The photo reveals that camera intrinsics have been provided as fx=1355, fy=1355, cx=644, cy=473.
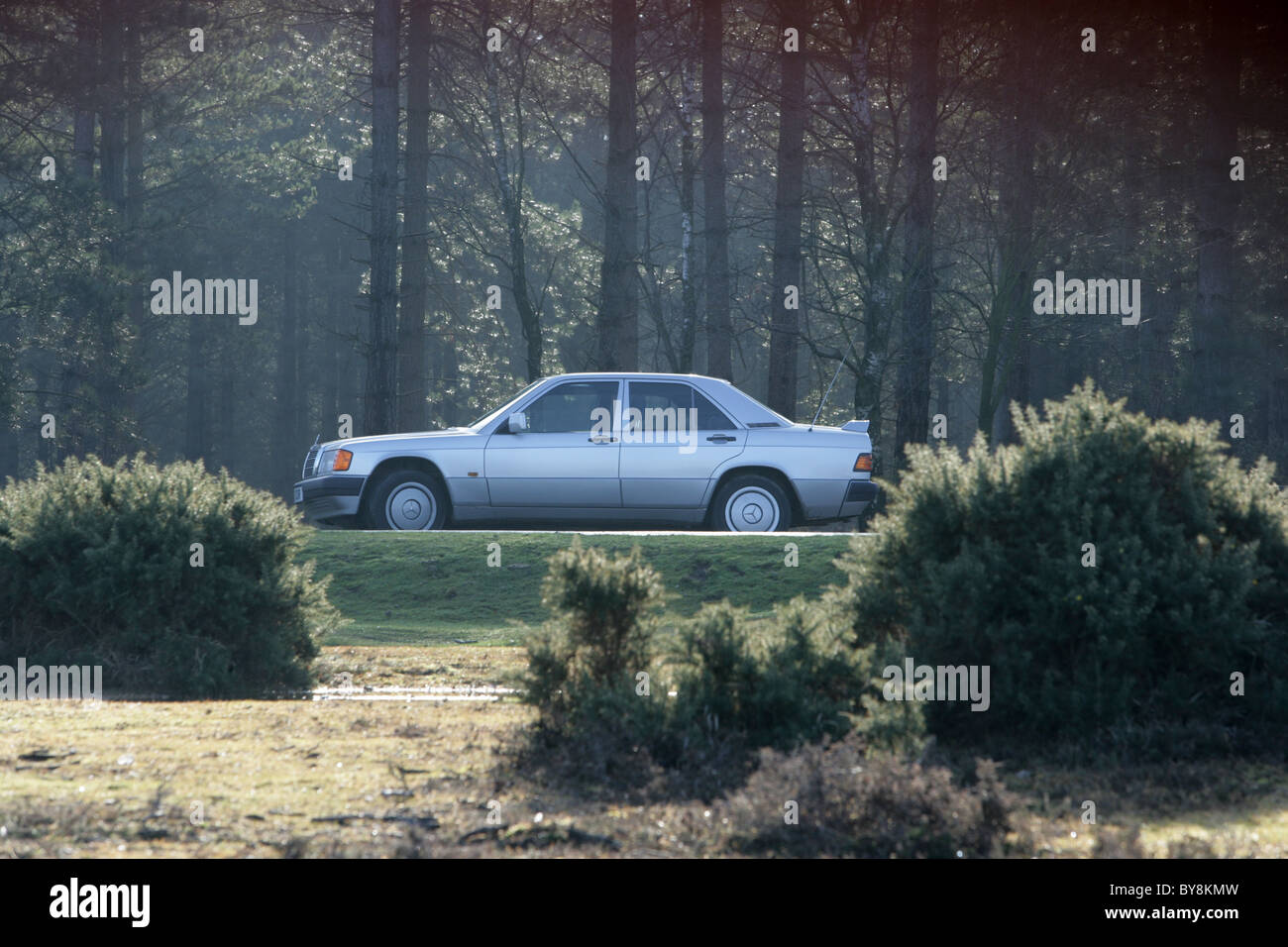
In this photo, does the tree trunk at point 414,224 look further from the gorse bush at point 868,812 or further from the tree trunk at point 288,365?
the tree trunk at point 288,365

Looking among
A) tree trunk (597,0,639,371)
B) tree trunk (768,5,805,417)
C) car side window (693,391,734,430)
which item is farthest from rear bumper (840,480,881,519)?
tree trunk (597,0,639,371)

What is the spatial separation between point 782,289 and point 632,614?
16048mm

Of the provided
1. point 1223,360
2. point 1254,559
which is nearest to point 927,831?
point 1254,559

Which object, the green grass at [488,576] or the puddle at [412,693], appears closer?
the puddle at [412,693]

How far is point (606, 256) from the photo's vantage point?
22109 millimetres

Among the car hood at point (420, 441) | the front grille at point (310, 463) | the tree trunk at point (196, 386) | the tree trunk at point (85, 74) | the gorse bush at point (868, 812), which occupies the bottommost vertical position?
the gorse bush at point (868, 812)

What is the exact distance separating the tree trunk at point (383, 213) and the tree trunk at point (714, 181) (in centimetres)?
534

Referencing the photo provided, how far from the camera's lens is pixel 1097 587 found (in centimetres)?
632

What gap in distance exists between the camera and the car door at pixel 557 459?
1416 centimetres

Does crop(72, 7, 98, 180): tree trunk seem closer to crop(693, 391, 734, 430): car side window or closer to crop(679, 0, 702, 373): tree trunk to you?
crop(679, 0, 702, 373): tree trunk

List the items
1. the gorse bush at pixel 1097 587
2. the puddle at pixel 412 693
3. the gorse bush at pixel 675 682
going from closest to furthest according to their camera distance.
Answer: the gorse bush at pixel 675 682, the gorse bush at pixel 1097 587, the puddle at pixel 412 693

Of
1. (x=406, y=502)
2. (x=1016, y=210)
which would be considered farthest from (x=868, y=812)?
(x=1016, y=210)

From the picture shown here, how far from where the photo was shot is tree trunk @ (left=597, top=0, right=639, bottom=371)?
2161 centimetres

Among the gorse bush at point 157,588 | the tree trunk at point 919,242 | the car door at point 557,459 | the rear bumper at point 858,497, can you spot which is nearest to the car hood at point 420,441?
the car door at point 557,459
